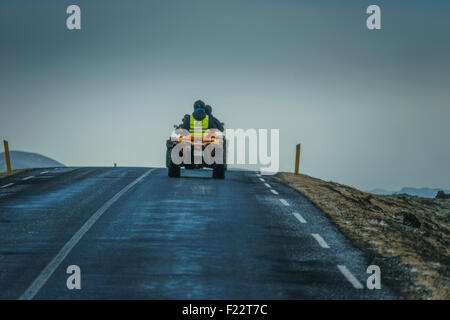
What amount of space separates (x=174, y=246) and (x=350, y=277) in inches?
132

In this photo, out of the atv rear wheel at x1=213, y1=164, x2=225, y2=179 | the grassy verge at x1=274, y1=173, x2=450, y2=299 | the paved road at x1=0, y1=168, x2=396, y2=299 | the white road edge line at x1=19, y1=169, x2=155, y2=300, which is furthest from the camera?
the atv rear wheel at x1=213, y1=164, x2=225, y2=179

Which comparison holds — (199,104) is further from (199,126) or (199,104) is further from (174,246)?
(174,246)

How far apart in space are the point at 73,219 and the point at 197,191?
5.75m

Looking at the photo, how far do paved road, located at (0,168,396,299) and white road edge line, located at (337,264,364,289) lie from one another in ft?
0.06

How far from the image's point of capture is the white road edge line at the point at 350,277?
9.61m

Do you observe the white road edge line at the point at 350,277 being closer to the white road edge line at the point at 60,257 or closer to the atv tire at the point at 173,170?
the white road edge line at the point at 60,257

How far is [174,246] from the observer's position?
481 inches

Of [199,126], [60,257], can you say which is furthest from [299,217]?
[199,126]

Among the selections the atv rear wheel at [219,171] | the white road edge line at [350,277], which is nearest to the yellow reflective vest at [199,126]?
the atv rear wheel at [219,171]

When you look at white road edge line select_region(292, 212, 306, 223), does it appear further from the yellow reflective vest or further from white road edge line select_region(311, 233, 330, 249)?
the yellow reflective vest

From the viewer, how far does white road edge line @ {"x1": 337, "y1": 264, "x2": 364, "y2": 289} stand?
A: 378 inches

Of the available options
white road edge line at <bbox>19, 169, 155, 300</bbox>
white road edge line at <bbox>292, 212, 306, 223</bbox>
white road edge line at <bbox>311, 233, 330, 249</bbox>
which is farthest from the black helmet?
white road edge line at <bbox>311, 233, 330, 249</bbox>
